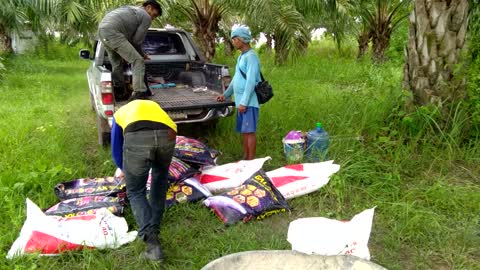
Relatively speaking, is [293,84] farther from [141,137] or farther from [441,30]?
[141,137]

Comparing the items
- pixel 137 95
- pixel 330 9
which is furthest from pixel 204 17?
pixel 137 95

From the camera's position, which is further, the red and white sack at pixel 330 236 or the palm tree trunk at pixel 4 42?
the palm tree trunk at pixel 4 42

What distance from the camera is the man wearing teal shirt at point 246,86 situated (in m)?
4.11

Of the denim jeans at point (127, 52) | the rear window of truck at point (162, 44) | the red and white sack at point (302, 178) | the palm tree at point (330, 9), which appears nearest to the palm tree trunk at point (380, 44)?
the palm tree at point (330, 9)

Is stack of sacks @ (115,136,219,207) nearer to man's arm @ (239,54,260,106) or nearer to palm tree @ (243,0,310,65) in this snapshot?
man's arm @ (239,54,260,106)

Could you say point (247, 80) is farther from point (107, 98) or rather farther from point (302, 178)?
point (107, 98)

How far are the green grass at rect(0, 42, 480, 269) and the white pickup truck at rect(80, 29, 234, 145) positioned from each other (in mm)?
493

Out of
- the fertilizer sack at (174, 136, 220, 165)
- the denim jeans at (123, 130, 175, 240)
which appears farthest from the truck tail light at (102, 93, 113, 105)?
the denim jeans at (123, 130, 175, 240)

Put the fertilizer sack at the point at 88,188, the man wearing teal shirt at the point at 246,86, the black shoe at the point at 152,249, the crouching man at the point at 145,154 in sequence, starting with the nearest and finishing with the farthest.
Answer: the crouching man at the point at 145,154, the black shoe at the point at 152,249, the fertilizer sack at the point at 88,188, the man wearing teal shirt at the point at 246,86

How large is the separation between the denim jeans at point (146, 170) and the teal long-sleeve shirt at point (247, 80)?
161 centimetres

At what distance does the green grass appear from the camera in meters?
2.87

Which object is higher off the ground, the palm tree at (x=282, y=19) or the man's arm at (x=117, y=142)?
the palm tree at (x=282, y=19)

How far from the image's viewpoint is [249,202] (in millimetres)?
3291

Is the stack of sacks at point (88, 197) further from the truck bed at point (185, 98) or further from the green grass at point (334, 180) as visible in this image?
the truck bed at point (185, 98)
